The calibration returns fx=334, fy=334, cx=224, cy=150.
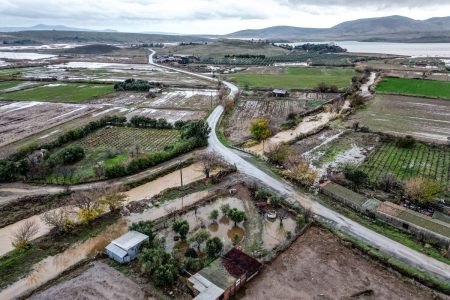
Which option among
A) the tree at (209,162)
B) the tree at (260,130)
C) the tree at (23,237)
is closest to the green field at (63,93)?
the tree at (260,130)

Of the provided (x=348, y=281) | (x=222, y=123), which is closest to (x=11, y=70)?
(x=222, y=123)

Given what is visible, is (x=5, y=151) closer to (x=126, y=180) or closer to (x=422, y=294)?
(x=126, y=180)

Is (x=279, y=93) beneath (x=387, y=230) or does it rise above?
above

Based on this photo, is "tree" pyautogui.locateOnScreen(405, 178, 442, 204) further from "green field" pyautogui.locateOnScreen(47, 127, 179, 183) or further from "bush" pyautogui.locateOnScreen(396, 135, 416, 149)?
"green field" pyautogui.locateOnScreen(47, 127, 179, 183)

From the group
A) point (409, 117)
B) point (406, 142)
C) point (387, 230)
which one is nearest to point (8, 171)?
point (387, 230)

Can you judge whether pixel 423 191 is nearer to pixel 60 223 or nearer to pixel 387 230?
pixel 387 230
